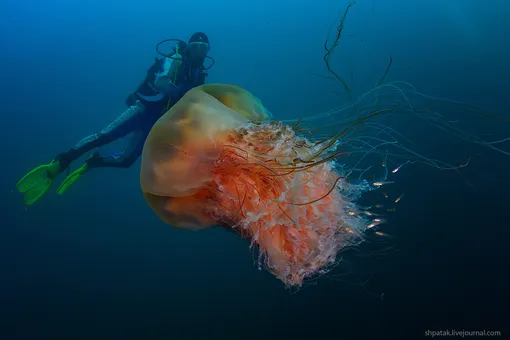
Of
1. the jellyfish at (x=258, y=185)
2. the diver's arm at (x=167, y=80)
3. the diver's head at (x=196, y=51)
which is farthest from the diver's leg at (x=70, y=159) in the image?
the jellyfish at (x=258, y=185)

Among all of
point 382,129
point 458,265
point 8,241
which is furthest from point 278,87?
point 382,129

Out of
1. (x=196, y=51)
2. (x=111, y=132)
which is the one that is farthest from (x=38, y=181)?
(x=196, y=51)

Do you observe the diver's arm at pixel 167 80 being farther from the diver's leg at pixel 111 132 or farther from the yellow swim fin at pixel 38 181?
the yellow swim fin at pixel 38 181

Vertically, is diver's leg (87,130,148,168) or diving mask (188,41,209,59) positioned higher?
diving mask (188,41,209,59)

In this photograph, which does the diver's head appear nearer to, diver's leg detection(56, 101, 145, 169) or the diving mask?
the diving mask

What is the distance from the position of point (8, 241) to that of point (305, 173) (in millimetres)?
19260

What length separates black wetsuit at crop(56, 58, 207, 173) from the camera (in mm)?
5766

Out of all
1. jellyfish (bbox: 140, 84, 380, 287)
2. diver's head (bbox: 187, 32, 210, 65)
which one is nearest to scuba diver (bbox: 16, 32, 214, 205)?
diver's head (bbox: 187, 32, 210, 65)

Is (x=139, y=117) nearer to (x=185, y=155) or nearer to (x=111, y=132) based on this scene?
(x=111, y=132)

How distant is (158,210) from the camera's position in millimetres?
2639

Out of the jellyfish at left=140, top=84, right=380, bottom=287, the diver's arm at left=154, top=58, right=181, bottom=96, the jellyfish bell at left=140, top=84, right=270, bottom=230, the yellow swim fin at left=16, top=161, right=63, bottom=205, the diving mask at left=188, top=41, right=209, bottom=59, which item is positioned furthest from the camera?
the yellow swim fin at left=16, top=161, right=63, bottom=205

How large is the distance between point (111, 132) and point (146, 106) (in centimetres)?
91

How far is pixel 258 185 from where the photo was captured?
2234 mm

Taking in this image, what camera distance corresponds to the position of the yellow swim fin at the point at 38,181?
19.6 ft
